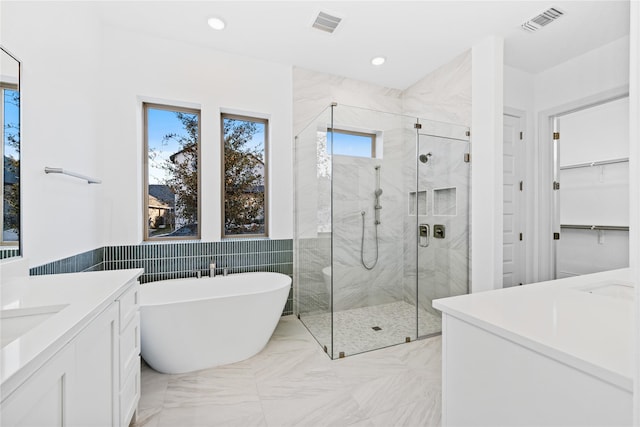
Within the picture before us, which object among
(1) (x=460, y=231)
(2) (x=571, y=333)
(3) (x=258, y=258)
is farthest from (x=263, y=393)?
(1) (x=460, y=231)

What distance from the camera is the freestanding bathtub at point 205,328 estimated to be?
6.12ft

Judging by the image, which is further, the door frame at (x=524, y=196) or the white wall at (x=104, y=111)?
the door frame at (x=524, y=196)

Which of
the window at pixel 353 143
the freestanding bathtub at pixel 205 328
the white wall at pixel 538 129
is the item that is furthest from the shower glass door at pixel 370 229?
the white wall at pixel 538 129

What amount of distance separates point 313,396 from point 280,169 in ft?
6.76

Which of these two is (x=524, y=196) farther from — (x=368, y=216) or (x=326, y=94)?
(x=326, y=94)

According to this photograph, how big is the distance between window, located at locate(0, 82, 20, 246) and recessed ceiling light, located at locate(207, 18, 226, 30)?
1500 mm

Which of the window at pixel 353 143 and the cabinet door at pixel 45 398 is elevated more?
the window at pixel 353 143

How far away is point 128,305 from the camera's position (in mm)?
1400

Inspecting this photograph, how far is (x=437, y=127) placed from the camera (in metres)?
2.87

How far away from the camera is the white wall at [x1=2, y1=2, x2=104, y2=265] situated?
1.48 meters

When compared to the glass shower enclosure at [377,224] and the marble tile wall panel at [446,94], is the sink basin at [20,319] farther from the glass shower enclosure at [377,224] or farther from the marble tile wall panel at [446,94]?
the marble tile wall panel at [446,94]

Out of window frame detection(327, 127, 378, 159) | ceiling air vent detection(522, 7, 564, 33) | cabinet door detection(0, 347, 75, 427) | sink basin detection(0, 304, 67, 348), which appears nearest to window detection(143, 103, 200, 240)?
window frame detection(327, 127, 378, 159)

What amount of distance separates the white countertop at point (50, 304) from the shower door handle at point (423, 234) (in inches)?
94.0

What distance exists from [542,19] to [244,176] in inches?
118
